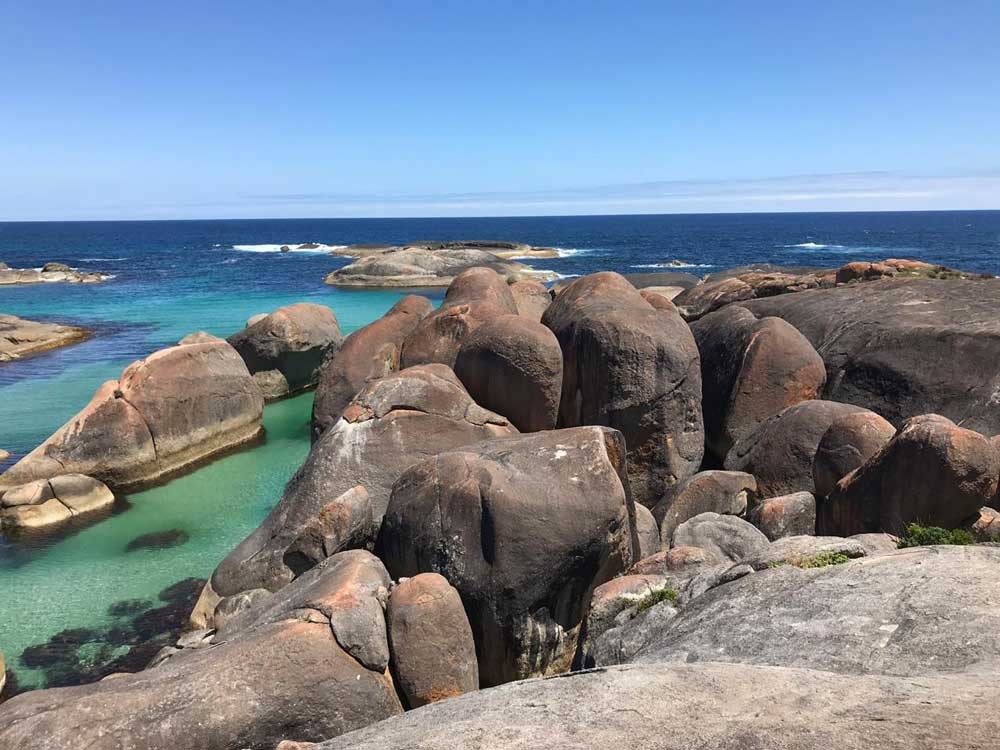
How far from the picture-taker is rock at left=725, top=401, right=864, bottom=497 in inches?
542

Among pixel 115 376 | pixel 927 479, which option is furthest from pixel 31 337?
pixel 927 479

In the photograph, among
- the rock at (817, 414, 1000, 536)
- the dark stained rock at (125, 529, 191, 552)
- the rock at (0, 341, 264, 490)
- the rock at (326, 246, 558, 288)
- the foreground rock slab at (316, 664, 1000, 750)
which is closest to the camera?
the foreground rock slab at (316, 664, 1000, 750)

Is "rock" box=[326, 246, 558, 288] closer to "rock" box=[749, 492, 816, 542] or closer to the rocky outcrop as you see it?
"rock" box=[749, 492, 816, 542]

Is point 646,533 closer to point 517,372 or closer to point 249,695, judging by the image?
point 517,372

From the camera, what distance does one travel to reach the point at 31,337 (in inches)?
1500

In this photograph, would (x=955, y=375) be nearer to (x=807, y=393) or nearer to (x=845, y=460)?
(x=807, y=393)

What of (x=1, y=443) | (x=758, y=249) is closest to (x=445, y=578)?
(x=1, y=443)

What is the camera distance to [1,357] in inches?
1383

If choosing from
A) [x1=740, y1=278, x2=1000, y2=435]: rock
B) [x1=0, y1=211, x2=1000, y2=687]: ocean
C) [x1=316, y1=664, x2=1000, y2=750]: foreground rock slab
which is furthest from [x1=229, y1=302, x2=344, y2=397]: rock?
[x1=316, y1=664, x2=1000, y2=750]: foreground rock slab

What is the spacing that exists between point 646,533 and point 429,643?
4863 mm

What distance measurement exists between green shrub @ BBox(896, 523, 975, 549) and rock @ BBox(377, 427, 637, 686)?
351 cm

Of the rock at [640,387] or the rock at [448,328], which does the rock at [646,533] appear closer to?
the rock at [640,387]

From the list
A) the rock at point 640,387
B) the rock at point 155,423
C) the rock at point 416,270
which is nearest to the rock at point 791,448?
the rock at point 640,387

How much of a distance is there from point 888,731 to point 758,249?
105118 mm
